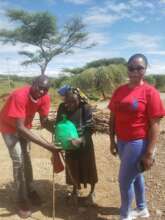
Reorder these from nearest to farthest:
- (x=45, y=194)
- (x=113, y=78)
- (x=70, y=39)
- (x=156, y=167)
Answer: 1. (x=45, y=194)
2. (x=156, y=167)
3. (x=113, y=78)
4. (x=70, y=39)

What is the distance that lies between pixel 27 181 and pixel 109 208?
1.08 metres

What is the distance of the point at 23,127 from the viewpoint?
4.35 m

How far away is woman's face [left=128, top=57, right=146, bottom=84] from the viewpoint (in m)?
3.84

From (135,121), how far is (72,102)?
971mm

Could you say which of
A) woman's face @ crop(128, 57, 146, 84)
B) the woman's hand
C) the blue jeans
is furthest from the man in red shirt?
woman's face @ crop(128, 57, 146, 84)

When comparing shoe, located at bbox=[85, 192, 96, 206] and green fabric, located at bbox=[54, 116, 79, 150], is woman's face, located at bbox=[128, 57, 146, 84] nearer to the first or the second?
green fabric, located at bbox=[54, 116, 79, 150]

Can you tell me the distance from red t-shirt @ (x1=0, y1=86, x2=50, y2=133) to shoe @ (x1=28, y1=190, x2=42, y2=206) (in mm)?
959

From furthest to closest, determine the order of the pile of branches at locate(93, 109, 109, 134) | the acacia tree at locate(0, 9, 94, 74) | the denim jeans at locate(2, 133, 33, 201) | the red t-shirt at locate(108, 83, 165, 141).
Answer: the acacia tree at locate(0, 9, 94, 74) < the pile of branches at locate(93, 109, 109, 134) < the denim jeans at locate(2, 133, 33, 201) < the red t-shirt at locate(108, 83, 165, 141)

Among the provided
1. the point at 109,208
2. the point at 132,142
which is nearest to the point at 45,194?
the point at 109,208

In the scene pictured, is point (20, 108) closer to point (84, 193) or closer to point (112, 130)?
point (112, 130)

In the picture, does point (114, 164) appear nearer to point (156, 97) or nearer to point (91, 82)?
point (156, 97)

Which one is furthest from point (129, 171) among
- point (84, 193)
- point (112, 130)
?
point (84, 193)

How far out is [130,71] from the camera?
3.89 metres

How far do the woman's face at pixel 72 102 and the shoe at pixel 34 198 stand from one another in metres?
1.26
